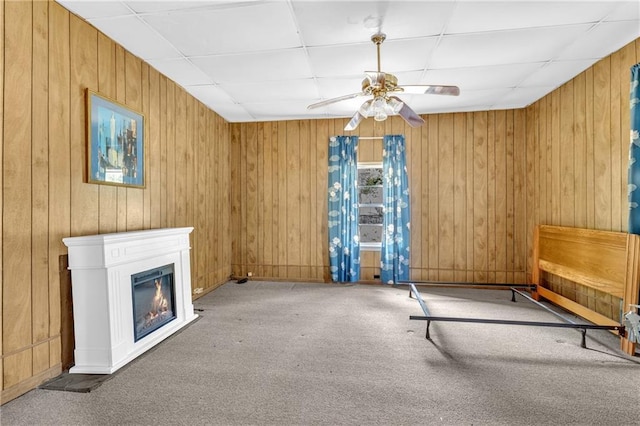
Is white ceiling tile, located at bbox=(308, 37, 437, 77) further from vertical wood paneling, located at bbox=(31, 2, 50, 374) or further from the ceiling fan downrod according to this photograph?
vertical wood paneling, located at bbox=(31, 2, 50, 374)

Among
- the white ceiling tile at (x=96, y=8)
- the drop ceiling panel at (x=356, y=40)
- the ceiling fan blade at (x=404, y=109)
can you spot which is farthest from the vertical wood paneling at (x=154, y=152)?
the ceiling fan blade at (x=404, y=109)

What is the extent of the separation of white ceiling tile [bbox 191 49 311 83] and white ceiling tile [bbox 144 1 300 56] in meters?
0.12

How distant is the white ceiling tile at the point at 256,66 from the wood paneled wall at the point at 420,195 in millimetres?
1690

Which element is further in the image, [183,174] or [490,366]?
[183,174]

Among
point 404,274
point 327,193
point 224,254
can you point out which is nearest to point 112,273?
point 224,254

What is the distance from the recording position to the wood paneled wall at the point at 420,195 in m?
4.60

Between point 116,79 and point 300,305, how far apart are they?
3.08 metres

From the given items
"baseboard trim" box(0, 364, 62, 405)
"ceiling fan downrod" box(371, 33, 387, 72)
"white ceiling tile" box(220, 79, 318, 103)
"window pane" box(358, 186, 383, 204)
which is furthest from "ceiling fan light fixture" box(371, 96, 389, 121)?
"baseboard trim" box(0, 364, 62, 405)

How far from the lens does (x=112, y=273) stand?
2248 mm

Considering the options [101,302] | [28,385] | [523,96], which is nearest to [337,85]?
[523,96]

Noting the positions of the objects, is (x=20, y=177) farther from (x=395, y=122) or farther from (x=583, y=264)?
(x=583, y=264)

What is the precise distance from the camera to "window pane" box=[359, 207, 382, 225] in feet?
16.6

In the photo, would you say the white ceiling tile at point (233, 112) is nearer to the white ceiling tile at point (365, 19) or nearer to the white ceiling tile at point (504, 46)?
the white ceiling tile at point (365, 19)

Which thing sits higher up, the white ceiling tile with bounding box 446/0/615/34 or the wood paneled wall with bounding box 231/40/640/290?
the white ceiling tile with bounding box 446/0/615/34
